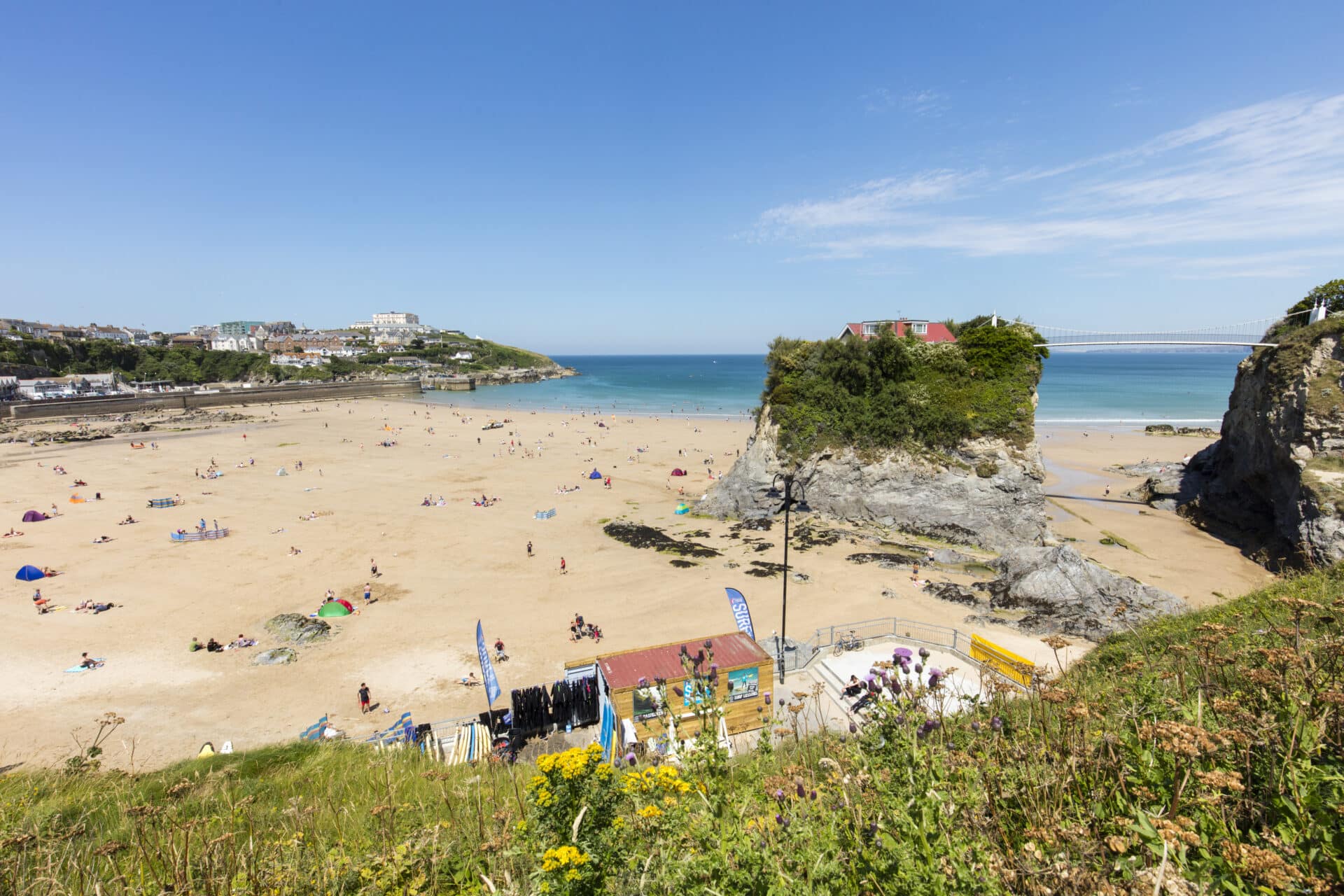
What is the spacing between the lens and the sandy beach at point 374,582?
17.4m

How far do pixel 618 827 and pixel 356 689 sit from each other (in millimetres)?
18620

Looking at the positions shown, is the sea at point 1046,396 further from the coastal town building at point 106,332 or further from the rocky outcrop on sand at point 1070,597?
the coastal town building at point 106,332

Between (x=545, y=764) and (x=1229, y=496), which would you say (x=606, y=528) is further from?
(x=1229, y=496)

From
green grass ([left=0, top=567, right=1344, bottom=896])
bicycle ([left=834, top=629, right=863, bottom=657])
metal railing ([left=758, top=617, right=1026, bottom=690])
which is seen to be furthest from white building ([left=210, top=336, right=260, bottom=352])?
green grass ([left=0, top=567, right=1344, bottom=896])

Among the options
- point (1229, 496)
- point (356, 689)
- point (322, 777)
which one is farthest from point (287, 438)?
point (1229, 496)

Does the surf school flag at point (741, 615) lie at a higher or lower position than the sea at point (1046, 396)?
lower

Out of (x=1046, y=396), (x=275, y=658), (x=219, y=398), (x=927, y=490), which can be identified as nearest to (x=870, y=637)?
(x=927, y=490)

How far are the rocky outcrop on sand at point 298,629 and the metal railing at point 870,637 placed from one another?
16.7 m

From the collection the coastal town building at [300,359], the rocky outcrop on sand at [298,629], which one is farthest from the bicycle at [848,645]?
the coastal town building at [300,359]

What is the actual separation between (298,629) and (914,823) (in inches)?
976

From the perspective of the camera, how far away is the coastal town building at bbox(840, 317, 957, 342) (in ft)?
118

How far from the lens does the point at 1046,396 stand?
101 meters

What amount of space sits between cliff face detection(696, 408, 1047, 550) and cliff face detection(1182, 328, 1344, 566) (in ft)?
30.3

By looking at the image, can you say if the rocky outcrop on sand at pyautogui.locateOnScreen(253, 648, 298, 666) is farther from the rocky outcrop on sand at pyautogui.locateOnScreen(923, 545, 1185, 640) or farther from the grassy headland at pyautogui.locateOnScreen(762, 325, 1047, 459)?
the grassy headland at pyautogui.locateOnScreen(762, 325, 1047, 459)
